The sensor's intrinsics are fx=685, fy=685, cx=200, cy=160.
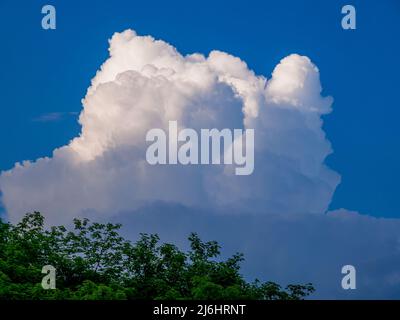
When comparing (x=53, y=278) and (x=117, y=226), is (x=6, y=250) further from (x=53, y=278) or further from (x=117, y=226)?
(x=117, y=226)

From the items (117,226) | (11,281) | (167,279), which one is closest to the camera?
(11,281)

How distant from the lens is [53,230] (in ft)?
123

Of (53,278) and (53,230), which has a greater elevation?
(53,230)

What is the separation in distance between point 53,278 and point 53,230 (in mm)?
5519
